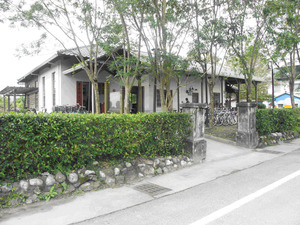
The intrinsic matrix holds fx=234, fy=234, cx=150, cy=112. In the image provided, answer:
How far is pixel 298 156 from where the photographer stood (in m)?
7.84

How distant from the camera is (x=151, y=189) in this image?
4.89 meters

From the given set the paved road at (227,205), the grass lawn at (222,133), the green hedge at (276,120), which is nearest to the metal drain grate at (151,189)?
the paved road at (227,205)

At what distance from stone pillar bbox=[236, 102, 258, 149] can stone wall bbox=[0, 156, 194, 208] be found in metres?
4.37

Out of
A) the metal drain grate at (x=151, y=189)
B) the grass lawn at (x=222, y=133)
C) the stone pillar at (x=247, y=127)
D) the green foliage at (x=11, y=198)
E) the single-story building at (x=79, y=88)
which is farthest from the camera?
the single-story building at (x=79, y=88)

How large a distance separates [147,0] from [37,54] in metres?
3.95

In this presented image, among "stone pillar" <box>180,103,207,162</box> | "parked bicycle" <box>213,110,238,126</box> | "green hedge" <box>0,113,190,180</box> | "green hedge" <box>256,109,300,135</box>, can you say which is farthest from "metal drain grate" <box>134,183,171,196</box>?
"parked bicycle" <box>213,110,238,126</box>

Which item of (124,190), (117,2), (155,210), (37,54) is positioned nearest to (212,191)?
(155,210)

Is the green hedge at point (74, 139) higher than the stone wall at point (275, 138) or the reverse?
higher

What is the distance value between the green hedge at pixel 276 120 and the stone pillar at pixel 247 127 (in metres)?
0.45

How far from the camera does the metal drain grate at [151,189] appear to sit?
4707 millimetres

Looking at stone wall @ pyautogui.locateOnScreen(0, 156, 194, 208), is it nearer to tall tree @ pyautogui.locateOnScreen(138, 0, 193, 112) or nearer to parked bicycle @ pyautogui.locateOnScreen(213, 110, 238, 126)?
tall tree @ pyautogui.locateOnScreen(138, 0, 193, 112)

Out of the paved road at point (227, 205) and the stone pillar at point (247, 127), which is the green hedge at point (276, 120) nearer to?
the stone pillar at point (247, 127)

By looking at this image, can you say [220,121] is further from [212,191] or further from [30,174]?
[30,174]

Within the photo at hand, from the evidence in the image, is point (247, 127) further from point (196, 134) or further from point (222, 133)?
point (196, 134)
